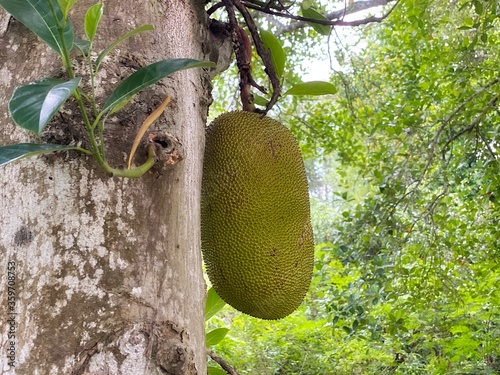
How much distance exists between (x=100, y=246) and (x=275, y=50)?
0.64 metres

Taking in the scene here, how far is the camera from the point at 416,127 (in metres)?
2.23

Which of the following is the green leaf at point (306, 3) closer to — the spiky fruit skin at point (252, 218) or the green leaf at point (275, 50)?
the green leaf at point (275, 50)

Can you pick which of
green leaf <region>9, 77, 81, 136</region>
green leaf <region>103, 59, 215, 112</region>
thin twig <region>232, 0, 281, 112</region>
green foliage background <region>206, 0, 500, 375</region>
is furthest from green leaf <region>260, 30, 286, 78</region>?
green foliage background <region>206, 0, 500, 375</region>

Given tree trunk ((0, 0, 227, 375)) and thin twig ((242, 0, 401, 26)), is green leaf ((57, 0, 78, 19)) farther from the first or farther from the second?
thin twig ((242, 0, 401, 26))

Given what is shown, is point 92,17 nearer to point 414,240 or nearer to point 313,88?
point 313,88

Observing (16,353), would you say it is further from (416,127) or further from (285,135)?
(416,127)

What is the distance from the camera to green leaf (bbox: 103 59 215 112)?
1.61ft

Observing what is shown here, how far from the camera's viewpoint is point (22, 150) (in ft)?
1.46

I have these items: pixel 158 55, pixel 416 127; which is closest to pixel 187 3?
pixel 158 55

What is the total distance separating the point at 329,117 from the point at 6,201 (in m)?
2.55

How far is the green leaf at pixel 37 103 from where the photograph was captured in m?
0.36

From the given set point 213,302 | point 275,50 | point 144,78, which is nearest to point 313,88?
point 275,50

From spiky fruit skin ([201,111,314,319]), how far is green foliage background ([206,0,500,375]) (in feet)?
2.95

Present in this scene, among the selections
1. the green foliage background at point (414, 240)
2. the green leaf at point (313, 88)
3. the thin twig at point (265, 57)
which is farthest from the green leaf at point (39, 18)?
the green foliage background at point (414, 240)
